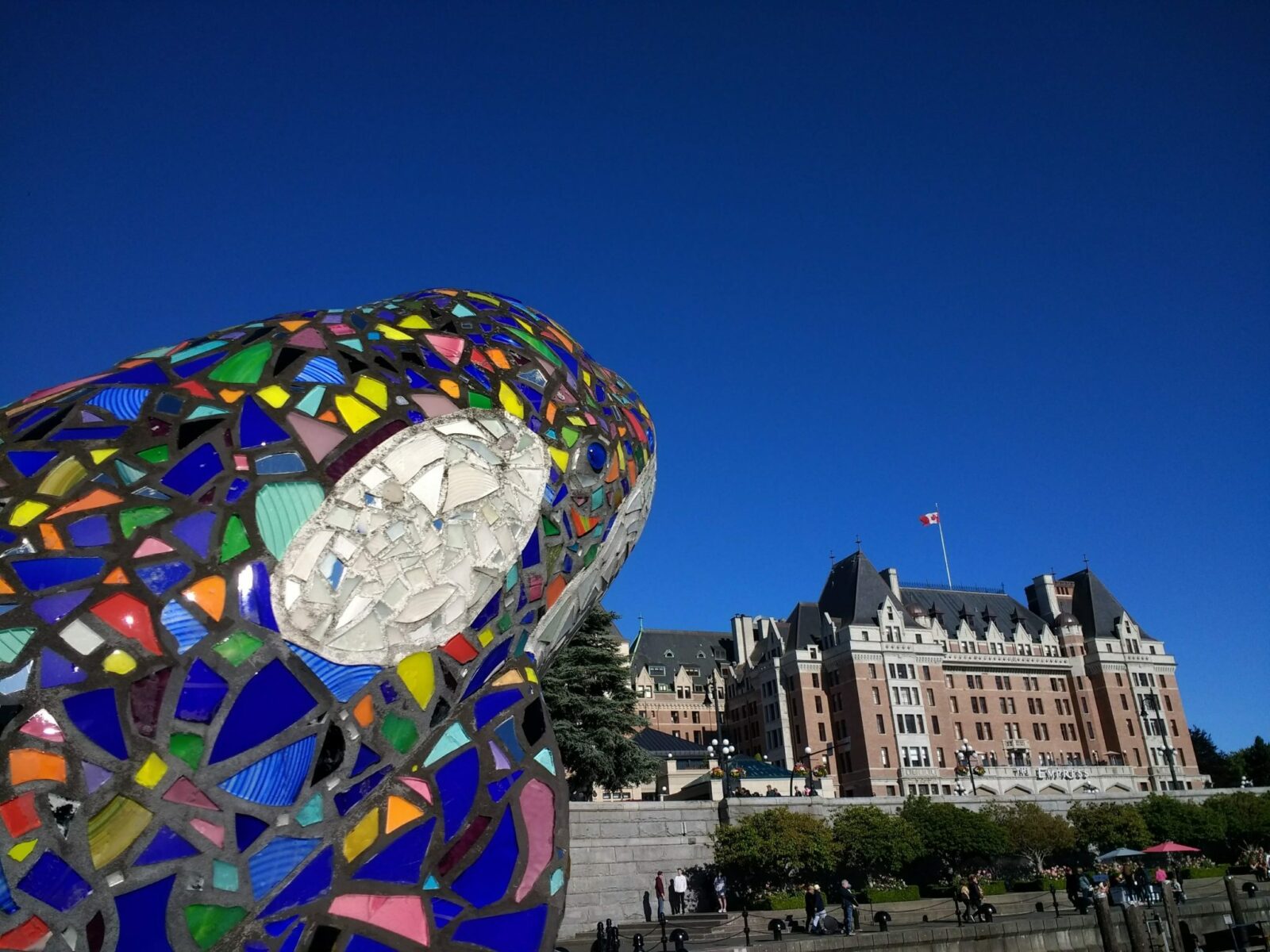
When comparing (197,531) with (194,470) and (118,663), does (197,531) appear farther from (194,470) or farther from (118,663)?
(118,663)

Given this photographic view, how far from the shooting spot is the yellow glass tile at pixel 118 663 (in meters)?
6.45

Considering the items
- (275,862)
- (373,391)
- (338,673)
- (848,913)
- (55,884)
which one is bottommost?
(848,913)

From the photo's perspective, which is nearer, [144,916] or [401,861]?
[144,916]

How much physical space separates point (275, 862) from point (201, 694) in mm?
1315

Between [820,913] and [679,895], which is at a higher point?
[679,895]

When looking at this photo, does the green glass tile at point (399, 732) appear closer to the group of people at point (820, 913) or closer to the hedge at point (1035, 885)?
the group of people at point (820, 913)

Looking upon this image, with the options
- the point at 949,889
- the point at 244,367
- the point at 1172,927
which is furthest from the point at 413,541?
the point at 949,889

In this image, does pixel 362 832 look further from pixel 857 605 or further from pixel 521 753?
pixel 857 605

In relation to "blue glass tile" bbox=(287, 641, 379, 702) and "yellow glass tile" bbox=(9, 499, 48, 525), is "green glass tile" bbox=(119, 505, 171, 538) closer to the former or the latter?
"yellow glass tile" bbox=(9, 499, 48, 525)

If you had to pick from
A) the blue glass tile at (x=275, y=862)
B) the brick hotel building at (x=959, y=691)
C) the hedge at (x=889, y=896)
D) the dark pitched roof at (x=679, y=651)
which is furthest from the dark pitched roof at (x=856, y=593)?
the blue glass tile at (x=275, y=862)

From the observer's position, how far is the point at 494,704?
27.4 ft

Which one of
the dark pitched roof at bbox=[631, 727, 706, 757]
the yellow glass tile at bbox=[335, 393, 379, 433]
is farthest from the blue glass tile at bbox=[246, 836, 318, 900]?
the dark pitched roof at bbox=[631, 727, 706, 757]

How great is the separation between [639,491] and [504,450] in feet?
7.91

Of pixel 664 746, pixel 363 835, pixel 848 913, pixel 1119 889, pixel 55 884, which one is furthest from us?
pixel 664 746
